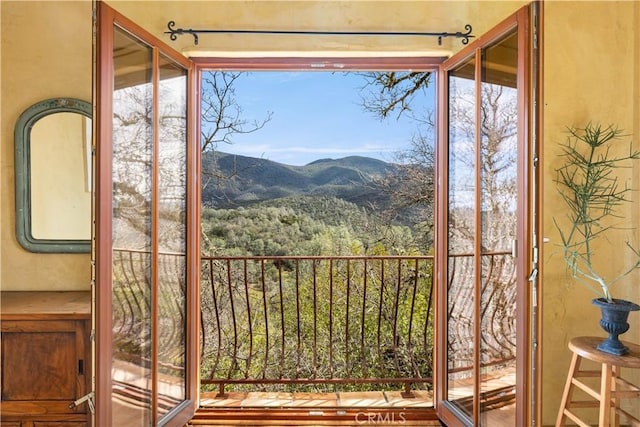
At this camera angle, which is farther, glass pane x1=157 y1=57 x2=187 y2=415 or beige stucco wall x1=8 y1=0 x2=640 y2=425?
beige stucco wall x1=8 y1=0 x2=640 y2=425

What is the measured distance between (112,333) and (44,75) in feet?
5.84

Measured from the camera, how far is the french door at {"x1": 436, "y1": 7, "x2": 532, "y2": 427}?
5.20 feet

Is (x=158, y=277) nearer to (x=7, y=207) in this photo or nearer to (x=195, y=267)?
(x=195, y=267)

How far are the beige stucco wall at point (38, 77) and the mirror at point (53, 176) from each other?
62 millimetres

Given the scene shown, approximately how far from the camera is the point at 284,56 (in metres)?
2.29

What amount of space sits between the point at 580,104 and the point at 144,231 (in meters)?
2.68

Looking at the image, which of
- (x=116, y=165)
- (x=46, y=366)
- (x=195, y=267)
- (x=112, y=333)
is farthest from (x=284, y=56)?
(x=46, y=366)

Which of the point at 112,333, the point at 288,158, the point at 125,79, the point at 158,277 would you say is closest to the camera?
the point at 112,333

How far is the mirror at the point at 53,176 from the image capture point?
224cm

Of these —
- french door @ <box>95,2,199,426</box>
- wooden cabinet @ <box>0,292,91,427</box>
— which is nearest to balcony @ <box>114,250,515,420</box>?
french door @ <box>95,2,199,426</box>
